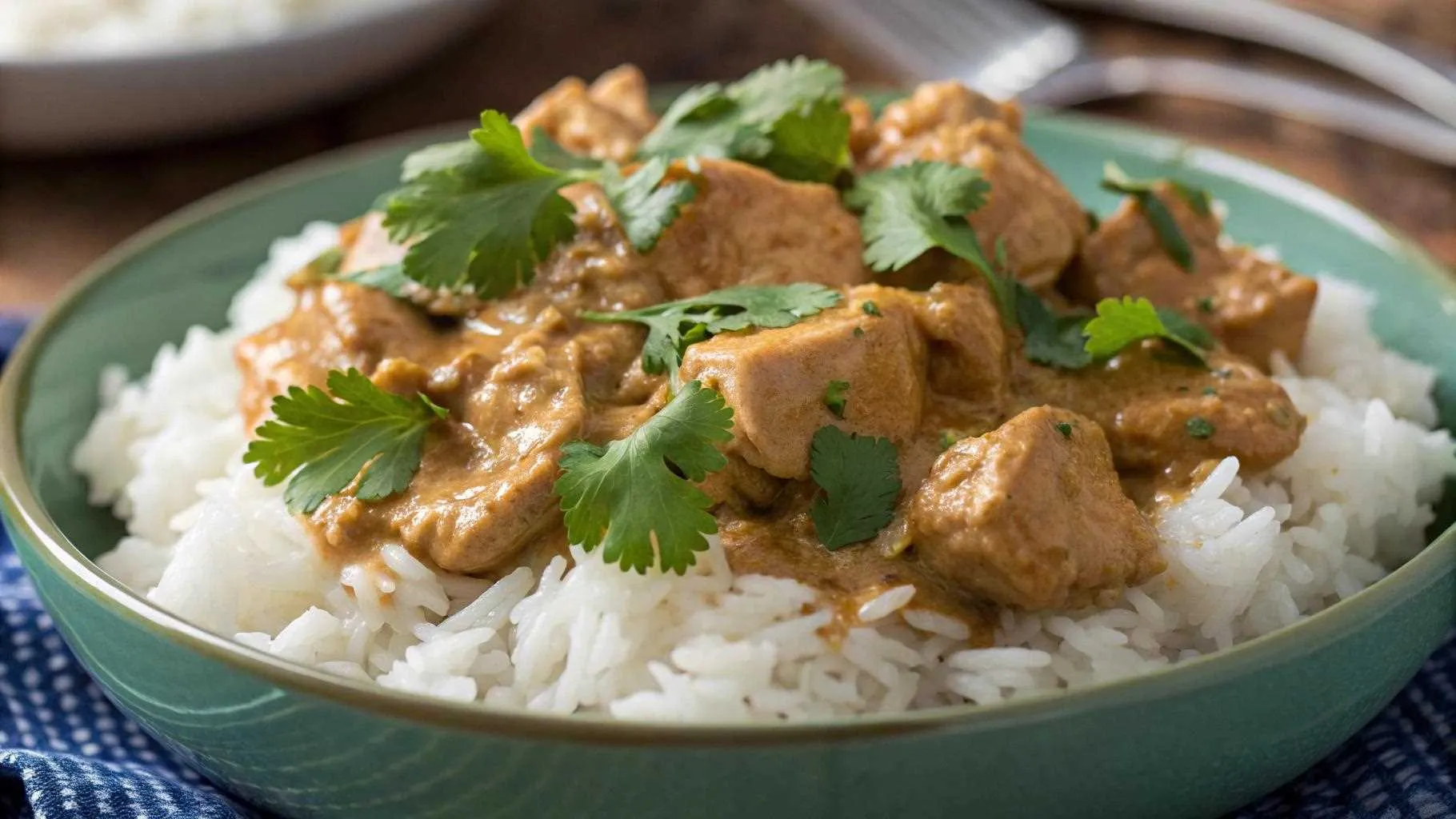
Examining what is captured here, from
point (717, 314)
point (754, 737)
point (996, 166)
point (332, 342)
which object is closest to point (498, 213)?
point (332, 342)

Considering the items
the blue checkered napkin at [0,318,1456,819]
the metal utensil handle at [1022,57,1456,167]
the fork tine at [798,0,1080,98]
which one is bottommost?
the blue checkered napkin at [0,318,1456,819]

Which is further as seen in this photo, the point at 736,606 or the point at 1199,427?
the point at 1199,427

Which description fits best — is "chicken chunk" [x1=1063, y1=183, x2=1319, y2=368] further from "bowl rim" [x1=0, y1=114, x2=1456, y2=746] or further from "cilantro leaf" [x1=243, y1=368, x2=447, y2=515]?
"cilantro leaf" [x1=243, y1=368, x2=447, y2=515]

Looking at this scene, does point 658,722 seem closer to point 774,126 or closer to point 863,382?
point 863,382

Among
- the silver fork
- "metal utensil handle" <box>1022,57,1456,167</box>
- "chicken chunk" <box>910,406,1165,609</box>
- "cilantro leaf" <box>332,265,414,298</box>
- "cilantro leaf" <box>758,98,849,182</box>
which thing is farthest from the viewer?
the silver fork

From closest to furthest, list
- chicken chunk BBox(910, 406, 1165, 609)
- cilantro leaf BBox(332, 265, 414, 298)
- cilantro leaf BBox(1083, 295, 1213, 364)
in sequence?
chicken chunk BBox(910, 406, 1165, 609)
cilantro leaf BBox(1083, 295, 1213, 364)
cilantro leaf BBox(332, 265, 414, 298)

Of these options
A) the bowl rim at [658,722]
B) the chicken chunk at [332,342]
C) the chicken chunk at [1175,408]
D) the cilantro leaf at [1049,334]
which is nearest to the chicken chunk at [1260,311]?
the chicken chunk at [1175,408]

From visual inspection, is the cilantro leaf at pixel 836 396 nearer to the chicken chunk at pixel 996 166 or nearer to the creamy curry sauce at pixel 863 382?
the creamy curry sauce at pixel 863 382

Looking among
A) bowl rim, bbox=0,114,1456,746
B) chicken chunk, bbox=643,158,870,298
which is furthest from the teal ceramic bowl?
chicken chunk, bbox=643,158,870,298
